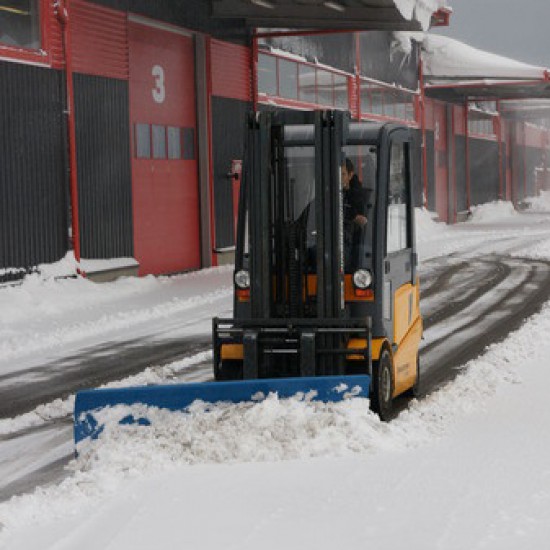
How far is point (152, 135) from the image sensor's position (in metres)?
21.2

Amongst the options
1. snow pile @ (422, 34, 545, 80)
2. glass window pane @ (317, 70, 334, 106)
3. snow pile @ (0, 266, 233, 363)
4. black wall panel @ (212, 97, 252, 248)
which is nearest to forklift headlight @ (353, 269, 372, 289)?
snow pile @ (0, 266, 233, 363)

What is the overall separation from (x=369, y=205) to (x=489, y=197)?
4494 cm

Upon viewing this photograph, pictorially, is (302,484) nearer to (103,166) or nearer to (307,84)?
(103,166)

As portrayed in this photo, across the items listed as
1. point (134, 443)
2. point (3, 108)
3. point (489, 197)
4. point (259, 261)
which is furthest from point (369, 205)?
point (489, 197)

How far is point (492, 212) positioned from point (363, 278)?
4219 centimetres

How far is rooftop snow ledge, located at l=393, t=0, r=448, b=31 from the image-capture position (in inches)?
878

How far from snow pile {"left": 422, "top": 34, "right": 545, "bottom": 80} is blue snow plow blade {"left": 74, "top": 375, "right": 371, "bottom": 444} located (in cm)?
3260

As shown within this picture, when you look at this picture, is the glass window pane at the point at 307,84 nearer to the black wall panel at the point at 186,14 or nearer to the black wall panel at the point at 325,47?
the black wall panel at the point at 325,47

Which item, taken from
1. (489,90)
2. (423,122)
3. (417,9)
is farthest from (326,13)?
(489,90)

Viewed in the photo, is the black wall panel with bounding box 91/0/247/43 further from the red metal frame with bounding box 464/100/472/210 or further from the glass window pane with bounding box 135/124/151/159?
the red metal frame with bounding box 464/100/472/210

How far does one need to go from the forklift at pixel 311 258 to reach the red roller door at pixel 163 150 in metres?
12.2

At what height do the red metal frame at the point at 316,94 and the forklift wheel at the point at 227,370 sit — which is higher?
the red metal frame at the point at 316,94

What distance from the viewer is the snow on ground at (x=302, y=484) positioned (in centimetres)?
551

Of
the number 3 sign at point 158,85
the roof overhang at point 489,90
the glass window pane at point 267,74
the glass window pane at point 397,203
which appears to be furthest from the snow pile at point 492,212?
the glass window pane at point 397,203
